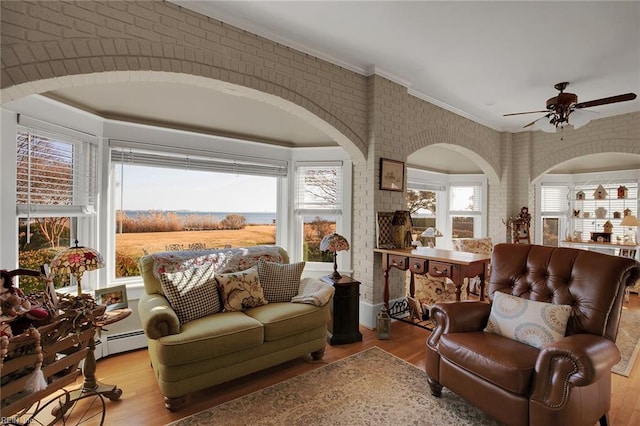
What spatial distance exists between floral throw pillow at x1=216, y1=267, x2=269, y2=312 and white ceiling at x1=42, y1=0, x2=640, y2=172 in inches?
69.4

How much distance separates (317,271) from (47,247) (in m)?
2.85

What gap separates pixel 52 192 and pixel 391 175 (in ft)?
10.9

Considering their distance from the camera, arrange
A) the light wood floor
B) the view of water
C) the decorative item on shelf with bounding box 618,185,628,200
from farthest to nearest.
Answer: the decorative item on shelf with bounding box 618,185,628,200 → the view of water → the light wood floor

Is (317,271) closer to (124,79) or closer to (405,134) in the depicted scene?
(405,134)

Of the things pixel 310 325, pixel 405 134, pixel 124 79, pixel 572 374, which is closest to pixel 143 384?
pixel 310 325

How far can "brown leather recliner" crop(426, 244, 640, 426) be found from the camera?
1.61 meters

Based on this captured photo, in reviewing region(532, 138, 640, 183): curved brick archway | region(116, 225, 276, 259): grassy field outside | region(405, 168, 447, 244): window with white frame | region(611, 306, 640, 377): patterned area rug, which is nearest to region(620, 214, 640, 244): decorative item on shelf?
region(532, 138, 640, 183): curved brick archway

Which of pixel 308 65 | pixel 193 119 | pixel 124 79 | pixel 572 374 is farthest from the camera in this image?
pixel 193 119

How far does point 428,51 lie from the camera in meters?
2.97

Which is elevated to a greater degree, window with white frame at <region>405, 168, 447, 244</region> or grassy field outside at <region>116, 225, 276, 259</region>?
window with white frame at <region>405, 168, 447, 244</region>

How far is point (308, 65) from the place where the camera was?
9.91 feet

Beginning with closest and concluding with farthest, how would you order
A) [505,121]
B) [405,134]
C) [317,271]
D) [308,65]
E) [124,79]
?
[124,79]
[308,65]
[405,134]
[317,271]
[505,121]

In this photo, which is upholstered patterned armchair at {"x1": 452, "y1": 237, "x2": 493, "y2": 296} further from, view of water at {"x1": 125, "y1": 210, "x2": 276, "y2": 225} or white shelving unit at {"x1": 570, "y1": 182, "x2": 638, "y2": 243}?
view of water at {"x1": 125, "y1": 210, "x2": 276, "y2": 225}

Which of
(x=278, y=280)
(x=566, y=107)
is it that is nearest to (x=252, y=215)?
(x=278, y=280)
